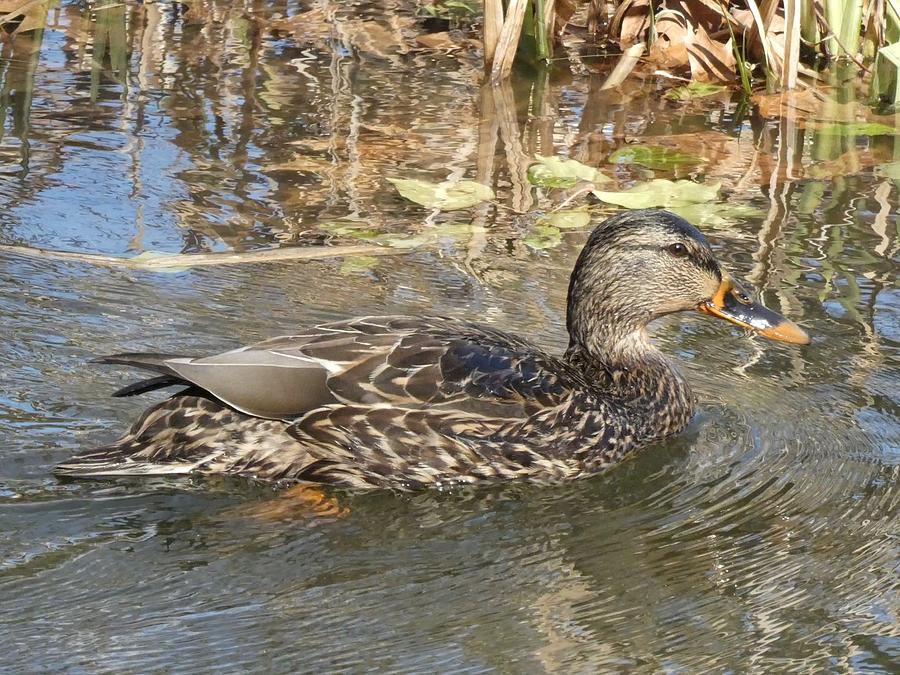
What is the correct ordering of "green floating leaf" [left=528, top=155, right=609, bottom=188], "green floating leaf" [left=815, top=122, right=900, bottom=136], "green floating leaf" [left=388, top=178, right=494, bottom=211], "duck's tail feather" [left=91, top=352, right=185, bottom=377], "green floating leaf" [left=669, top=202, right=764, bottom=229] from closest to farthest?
"duck's tail feather" [left=91, top=352, right=185, bottom=377] → "green floating leaf" [left=669, top=202, right=764, bottom=229] → "green floating leaf" [left=388, top=178, right=494, bottom=211] → "green floating leaf" [left=528, top=155, right=609, bottom=188] → "green floating leaf" [left=815, top=122, right=900, bottom=136]

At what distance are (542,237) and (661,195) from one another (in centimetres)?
82

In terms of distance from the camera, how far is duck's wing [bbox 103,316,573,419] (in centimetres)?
489

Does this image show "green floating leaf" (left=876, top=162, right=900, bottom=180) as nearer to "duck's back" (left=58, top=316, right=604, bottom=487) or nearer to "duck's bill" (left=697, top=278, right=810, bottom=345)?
"duck's bill" (left=697, top=278, right=810, bottom=345)

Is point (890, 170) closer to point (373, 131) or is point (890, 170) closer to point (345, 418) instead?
point (373, 131)

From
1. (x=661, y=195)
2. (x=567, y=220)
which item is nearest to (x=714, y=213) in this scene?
(x=661, y=195)

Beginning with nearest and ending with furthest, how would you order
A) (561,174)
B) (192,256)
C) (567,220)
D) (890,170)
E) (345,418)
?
(345,418) → (192,256) → (567,220) → (561,174) → (890,170)

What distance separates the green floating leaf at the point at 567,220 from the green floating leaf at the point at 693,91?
8.08 feet

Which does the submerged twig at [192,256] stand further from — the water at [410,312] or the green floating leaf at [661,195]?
the green floating leaf at [661,195]

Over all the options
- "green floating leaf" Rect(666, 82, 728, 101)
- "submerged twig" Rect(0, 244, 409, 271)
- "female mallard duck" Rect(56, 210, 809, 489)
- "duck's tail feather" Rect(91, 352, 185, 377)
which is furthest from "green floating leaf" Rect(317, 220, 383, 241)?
"green floating leaf" Rect(666, 82, 728, 101)

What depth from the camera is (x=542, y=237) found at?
7.13 metres

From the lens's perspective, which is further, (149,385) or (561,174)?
(561,174)

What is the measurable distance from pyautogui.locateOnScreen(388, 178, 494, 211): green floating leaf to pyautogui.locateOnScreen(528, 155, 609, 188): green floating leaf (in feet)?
1.17

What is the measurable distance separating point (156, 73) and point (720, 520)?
604cm

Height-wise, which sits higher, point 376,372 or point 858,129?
point 858,129
